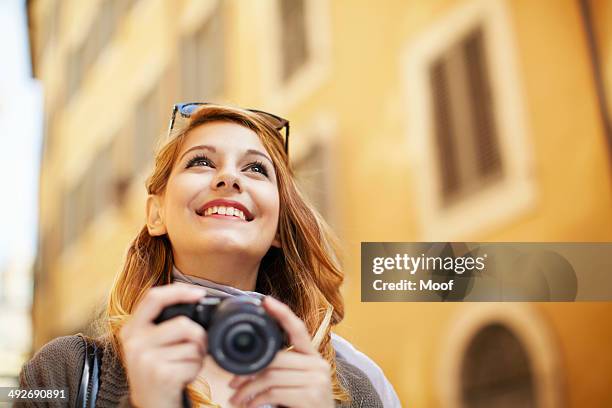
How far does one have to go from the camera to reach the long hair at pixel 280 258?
1.46 m

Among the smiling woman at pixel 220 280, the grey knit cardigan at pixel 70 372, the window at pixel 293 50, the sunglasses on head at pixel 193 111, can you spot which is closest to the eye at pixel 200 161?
the smiling woman at pixel 220 280

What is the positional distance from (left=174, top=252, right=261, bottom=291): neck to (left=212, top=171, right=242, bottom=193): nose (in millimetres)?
118

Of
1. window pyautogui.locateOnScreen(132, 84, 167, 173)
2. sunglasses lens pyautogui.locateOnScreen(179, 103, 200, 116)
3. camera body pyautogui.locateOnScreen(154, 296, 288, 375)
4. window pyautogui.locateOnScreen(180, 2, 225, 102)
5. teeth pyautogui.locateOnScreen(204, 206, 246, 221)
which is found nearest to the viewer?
camera body pyautogui.locateOnScreen(154, 296, 288, 375)

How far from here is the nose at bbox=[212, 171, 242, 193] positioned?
4.57 ft

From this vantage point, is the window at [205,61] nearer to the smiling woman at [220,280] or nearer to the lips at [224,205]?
the smiling woman at [220,280]

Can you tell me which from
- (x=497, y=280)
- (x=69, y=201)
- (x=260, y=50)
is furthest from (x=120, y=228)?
(x=497, y=280)

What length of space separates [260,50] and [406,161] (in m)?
0.66

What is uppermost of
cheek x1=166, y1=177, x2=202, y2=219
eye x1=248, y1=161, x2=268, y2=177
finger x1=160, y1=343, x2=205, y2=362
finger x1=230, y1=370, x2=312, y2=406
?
eye x1=248, y1=161, x2=268, y2=177

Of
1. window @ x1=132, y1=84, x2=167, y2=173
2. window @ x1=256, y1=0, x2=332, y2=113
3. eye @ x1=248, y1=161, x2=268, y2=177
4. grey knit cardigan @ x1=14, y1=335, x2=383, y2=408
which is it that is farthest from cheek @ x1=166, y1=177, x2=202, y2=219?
window @ x1=256, y1=0, x2=332, y2=113

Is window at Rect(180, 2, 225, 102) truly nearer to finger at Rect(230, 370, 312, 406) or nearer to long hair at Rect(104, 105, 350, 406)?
long hair at Rect(104, 105, 350, 406)

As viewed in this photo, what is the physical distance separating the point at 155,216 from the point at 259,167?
0.70ft

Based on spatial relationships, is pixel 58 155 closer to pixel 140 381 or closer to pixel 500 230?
pixel 500 230

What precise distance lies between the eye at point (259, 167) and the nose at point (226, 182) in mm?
60

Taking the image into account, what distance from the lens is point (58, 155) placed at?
243 centimetres
